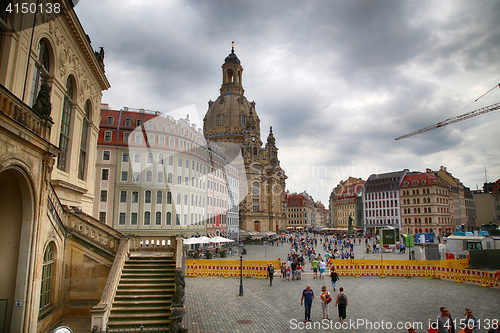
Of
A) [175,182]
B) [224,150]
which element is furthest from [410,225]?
[175,182]

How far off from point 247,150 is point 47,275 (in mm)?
93444

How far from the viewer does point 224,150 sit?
107 meters

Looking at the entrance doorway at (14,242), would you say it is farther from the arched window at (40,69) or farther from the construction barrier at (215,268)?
the construction barrier at (215,268)

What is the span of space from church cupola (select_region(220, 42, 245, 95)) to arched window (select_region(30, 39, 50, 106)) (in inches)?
4221

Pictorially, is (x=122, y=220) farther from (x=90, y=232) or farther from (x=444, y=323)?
(x=444, y=323)

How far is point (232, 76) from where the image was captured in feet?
414

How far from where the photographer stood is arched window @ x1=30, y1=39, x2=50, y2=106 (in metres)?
13.6

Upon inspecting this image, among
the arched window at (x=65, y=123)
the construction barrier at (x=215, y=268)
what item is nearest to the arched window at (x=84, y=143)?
the arched window at (x=65, y=123)

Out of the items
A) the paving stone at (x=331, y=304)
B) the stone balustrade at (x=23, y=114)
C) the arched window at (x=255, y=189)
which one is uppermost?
the arched window at (x=255, y=189)

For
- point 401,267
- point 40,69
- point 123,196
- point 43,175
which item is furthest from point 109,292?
point 123,196

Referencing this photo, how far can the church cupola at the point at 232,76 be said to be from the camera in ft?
396

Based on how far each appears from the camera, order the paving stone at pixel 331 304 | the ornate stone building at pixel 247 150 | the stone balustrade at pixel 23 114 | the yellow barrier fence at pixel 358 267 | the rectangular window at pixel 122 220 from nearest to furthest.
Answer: the stone balustrade at pixel 23 114 < the paving stone at pixel 331 304 < the yellow barrier fence at pixel 358 267 < the rectangular window at pixel 122 220 < the ornate stone building at pixel 247 150

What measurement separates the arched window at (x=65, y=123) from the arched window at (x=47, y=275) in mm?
5624

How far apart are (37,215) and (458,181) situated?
139028mm
